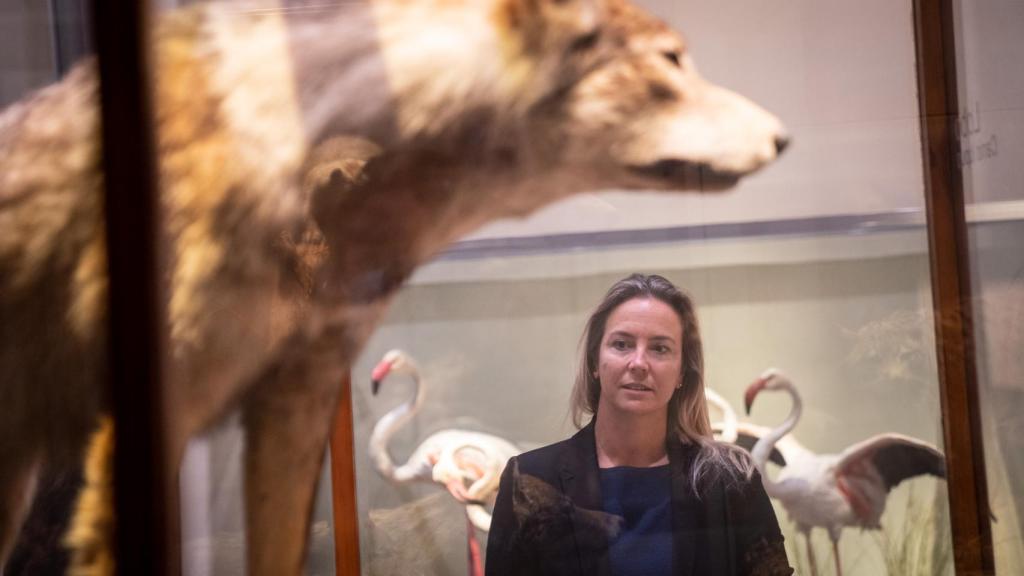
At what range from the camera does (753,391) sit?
973 millimetres

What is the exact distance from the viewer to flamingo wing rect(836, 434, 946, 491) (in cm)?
99

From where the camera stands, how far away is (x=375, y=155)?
91cm

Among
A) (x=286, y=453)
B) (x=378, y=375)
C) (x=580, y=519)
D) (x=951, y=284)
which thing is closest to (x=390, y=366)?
(x=378, y=375)

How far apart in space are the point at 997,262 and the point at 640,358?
1.32ft

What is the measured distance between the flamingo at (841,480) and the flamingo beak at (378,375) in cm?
40

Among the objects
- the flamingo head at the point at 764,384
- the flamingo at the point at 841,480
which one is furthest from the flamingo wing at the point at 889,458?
the flamingo head at the point at 764,384

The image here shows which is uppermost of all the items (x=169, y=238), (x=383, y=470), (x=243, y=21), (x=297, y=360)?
(x=243, y=21)

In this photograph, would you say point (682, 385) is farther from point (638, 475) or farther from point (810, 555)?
point (810, 555)

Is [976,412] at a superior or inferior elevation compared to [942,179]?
inferior

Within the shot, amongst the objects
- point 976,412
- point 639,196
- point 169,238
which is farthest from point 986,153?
point 169,238

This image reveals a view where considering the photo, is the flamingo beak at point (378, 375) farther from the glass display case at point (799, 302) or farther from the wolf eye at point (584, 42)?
the wolf eye at point (584, 42)

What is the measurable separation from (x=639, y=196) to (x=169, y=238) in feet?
1.48

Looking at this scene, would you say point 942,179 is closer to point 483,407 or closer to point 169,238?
point 483,407

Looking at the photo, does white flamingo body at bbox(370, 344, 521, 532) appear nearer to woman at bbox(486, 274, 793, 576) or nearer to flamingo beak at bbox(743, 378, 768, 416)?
woman at bbox(486, 274, 793, 576)
